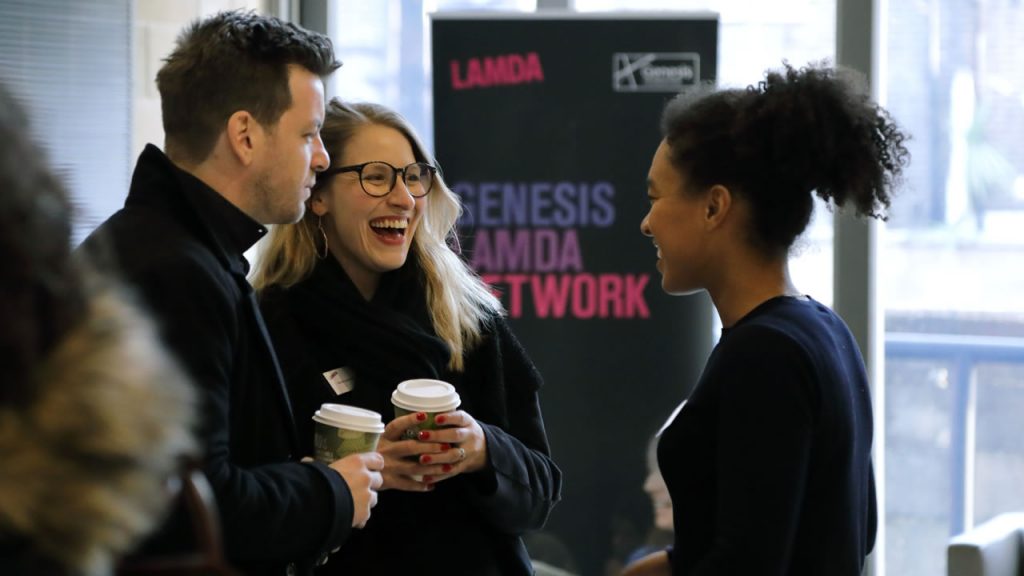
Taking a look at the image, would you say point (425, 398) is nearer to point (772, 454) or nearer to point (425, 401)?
point (425, 401)

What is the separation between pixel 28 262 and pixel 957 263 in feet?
12.2

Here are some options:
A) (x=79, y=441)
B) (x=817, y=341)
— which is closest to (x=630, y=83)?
(x=817, y=341)

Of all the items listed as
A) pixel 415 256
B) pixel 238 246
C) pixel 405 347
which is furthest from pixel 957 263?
pixel 238 246

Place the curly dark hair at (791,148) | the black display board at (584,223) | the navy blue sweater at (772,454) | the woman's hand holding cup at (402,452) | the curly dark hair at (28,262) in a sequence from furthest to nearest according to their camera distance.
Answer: the black display board at (584,223)
the woman's hand holding cup at (402,452)
the curly dark hair at (791,148)
the navy blue sweater at (772,454)
the curly dark hair at (28,262)

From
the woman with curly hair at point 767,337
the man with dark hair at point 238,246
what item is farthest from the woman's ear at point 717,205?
the man with dark hair at point 238,246

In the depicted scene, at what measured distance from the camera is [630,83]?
363 centimetres

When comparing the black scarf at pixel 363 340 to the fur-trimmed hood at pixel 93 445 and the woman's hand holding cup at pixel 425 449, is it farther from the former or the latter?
the fur-trimmed hood at pixel 93 445

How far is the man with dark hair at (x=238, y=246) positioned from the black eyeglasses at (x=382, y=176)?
0.89 feet

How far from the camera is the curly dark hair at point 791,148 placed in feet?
5.28

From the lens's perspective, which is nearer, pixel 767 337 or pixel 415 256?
pixel 767 337

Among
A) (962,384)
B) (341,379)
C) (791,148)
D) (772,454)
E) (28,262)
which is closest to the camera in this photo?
(28,262)

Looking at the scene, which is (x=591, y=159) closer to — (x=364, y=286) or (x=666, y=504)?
(x=666, y=504)

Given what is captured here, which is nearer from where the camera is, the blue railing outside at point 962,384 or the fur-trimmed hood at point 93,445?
the fur-trimmed hood at point 93,445

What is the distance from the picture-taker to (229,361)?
153 centimetres
